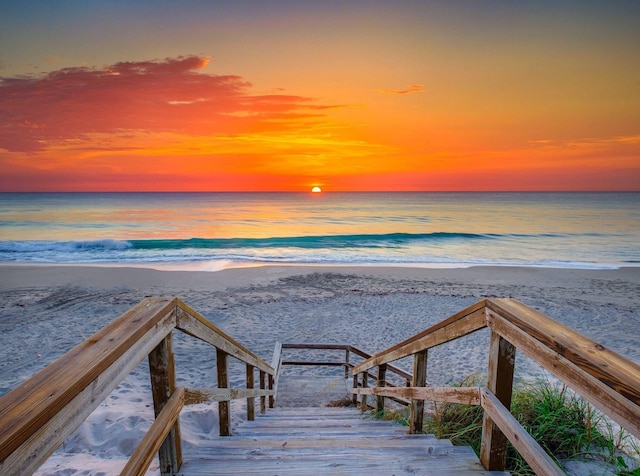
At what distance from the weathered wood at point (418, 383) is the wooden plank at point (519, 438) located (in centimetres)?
92

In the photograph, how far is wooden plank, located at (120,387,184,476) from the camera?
1.33 m

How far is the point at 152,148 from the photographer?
59875 mm

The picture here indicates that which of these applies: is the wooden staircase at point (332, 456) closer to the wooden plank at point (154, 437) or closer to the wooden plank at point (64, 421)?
the wooden plank at point (154, 437)

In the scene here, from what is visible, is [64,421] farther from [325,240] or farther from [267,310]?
[325,240]

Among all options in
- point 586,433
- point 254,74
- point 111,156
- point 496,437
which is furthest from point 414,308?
point 111,156

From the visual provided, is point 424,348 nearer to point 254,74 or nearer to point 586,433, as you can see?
point 586,433

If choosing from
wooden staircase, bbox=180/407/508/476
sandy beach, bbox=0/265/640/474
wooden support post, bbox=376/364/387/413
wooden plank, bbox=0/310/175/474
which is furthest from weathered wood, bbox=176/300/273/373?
wooden support post, bbox=376/364/387/413

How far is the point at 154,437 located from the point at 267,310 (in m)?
11.3

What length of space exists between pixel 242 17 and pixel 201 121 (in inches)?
1133

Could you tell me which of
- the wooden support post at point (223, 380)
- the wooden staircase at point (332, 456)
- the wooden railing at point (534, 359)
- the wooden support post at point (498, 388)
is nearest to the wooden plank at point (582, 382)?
the wooden railing at point (534, 359)

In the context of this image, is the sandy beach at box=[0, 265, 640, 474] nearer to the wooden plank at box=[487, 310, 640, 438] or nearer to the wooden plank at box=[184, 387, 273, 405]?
the wooden plank at box=[184, 387, 273, 405]

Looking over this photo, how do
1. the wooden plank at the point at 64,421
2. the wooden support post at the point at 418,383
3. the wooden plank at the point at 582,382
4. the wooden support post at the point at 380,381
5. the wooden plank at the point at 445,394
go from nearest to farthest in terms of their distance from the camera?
1. the wooden plank at the point at 64,421
2. the wooden plank at the point at 582,382
3. the wooden plank at the point at 445,394
4. the wooden support post at the point at 418,383
5. the wooden support post at the point at 380,381

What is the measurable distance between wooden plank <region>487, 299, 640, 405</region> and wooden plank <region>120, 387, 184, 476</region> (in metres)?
1.61

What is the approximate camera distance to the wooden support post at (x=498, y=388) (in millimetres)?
1842
